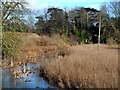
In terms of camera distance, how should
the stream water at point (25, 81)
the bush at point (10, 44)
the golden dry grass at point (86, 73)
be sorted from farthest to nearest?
1. the bush at point (10, 44)
2. the stream water at point (25, 81)
3. the golden dry grass at point (86, 73)

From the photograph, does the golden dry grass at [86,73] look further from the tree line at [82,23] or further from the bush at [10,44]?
the tree line at [82,23]

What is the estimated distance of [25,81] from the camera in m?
13.0

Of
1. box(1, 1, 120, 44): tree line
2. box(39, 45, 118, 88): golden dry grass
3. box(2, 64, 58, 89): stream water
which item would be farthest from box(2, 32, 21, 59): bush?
box(1, 1, 120, 44): tree line

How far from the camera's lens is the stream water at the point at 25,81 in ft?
39.0

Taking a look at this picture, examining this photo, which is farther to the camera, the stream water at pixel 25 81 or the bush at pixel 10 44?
the bush at pixel 10 44

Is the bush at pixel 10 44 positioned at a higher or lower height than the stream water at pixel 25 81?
higher

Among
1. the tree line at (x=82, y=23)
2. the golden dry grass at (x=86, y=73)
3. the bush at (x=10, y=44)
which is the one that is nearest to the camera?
the golden dry grass at (x=86, y=73)

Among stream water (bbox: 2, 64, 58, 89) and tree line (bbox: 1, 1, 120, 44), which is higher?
tree line (bbox: 1, 1, 120, 44)

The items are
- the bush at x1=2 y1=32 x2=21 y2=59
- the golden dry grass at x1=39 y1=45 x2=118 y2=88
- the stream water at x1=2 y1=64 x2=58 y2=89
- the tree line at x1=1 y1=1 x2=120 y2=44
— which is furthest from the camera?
the tree line at x1=1 y1=1 x2=120 y2=44

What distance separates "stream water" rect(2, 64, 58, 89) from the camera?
11.9 metres

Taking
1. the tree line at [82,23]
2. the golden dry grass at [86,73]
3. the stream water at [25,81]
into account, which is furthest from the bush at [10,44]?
the tree line at [82,23]

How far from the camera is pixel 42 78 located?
13484 mm

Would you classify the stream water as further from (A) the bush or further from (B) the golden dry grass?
(A) the bush

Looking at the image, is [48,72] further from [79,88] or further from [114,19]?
[114,19]
